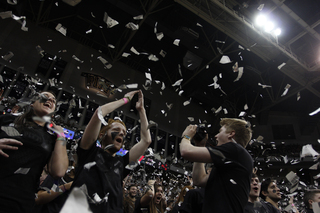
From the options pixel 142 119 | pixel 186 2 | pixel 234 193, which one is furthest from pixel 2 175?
pixel 186 2

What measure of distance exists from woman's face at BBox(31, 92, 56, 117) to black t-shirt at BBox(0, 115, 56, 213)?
13 centimetres

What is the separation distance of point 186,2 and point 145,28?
2.73 metres

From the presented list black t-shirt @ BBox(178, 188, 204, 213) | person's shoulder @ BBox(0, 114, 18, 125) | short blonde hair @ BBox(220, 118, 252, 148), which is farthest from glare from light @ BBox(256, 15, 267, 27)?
person's shoulder @ BBox(0, 114, 18, 125)

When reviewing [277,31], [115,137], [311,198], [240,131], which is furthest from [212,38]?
[115,137]

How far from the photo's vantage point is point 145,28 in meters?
9.23

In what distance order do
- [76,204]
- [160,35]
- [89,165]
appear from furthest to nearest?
[160,35] < [89,165] < [76,204]

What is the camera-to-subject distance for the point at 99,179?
113 cm

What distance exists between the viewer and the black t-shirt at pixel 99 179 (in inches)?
41.4

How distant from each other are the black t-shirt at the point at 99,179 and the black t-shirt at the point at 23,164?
0.21 metres

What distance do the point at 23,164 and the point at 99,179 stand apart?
421mm

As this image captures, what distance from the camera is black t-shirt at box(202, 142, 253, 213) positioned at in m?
1.13

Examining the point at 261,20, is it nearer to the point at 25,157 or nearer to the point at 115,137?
the point at 115,137

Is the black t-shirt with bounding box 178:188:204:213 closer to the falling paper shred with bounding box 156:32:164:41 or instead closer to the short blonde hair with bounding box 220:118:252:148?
the short blonde hair with bounding box 220:118:252:148

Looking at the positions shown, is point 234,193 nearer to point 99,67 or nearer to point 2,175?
point 2,175
